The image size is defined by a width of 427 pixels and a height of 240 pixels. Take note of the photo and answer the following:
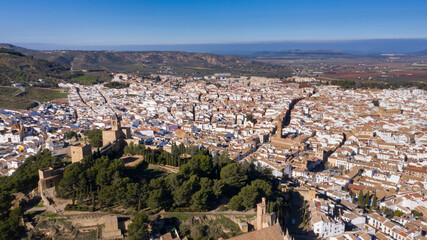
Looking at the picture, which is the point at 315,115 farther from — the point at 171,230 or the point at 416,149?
the point at 171,230

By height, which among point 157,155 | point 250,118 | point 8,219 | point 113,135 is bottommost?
point 250,118

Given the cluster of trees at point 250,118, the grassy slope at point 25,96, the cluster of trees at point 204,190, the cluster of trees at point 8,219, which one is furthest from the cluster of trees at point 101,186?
the grassy slope at point 25,96

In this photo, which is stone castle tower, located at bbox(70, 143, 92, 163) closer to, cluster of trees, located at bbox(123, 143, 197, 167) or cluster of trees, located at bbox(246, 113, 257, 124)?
cluster of trees, located at bbox(123, 143, 197, 167)

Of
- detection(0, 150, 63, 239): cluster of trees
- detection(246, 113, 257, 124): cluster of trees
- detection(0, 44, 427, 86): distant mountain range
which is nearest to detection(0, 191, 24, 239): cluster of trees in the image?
detection(0, 150, 63, 239): cluster of trees

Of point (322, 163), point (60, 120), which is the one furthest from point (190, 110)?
point (322, 163)

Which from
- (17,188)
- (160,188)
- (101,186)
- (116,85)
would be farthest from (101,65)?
(160,188)

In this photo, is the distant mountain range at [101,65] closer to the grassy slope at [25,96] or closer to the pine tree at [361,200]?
the grassy slope at [25,96]

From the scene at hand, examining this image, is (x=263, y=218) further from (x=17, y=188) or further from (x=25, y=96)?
(x=25, y=96)

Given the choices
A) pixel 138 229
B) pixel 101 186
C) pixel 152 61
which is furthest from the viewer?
pixel 152 61
